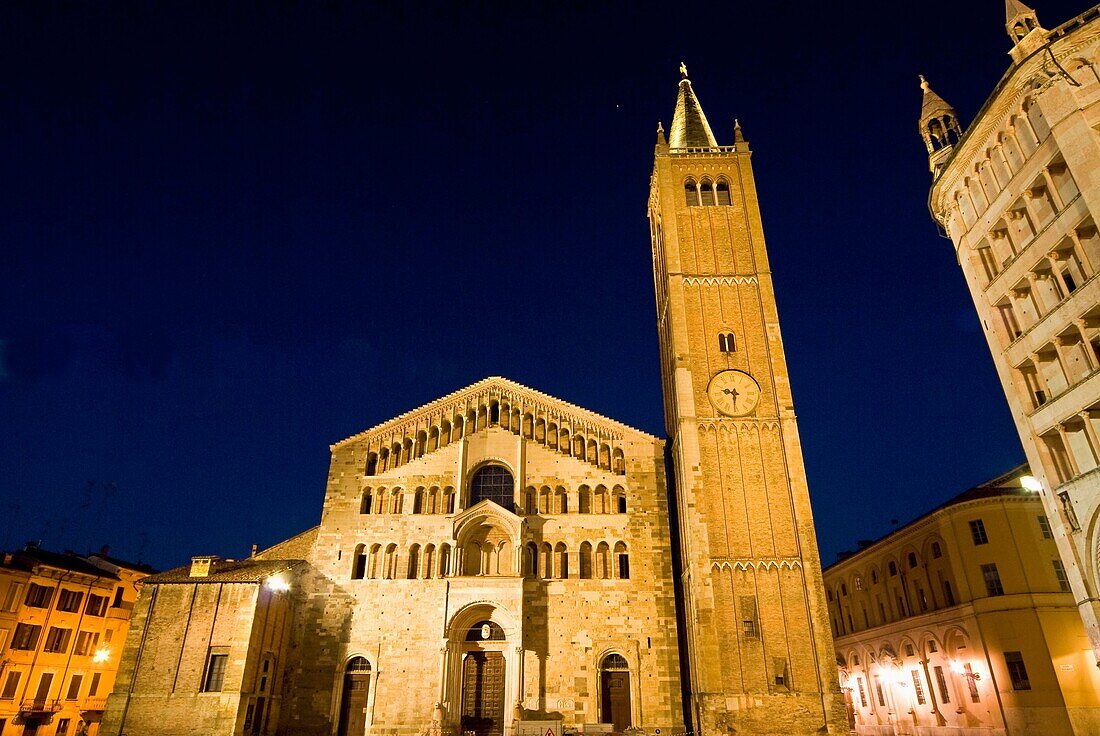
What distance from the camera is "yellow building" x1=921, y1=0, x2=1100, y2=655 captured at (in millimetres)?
18375

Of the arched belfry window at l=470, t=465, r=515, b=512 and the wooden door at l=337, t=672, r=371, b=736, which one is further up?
the arched belfry window at l=470, t=465, r=515, b=512

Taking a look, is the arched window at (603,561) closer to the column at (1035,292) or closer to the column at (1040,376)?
the column at (1040,376)

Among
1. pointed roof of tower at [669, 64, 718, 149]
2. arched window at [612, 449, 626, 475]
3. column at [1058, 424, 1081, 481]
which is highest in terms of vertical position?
pointed roof of tower at [669, 64, 718, 149]

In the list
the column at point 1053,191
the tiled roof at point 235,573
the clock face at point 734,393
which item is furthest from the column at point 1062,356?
the tiled roof at point 235,573

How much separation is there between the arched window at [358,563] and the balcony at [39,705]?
1905 centimetres

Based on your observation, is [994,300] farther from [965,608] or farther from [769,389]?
[965,608]

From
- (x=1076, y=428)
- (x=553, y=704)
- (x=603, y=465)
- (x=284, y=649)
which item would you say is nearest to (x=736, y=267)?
(x=603, y=465)

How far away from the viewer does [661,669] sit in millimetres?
28719

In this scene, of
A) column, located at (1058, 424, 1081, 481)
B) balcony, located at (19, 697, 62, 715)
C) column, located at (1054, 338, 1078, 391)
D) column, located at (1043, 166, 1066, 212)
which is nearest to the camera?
column, located at (1058, 424, 1081, 481)

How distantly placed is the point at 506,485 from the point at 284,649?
1150cm

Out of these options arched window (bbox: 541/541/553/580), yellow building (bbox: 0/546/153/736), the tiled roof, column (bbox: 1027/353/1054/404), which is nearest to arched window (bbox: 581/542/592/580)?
arched window (bbox: 541/541/553/580)

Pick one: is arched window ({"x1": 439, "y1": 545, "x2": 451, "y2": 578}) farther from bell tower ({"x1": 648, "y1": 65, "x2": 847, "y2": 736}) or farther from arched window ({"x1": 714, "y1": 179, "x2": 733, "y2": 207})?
arched window ({"x1": 714, "y1": 179, "x2": 733, "y2": 207})

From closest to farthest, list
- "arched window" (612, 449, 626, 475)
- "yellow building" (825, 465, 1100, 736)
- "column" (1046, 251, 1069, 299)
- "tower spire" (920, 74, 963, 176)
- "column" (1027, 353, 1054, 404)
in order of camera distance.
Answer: "column" (1046, 251, 1069, 299) < "column" (1027, 353, 1054, 404) < "tower spire" (920, 74, 963, 176) < "yellow building" (825, 465, 1100, 736) < "arched window" (612, 449, 626, 475)

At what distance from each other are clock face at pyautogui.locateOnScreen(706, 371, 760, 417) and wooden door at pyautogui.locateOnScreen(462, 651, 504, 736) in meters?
14.6
